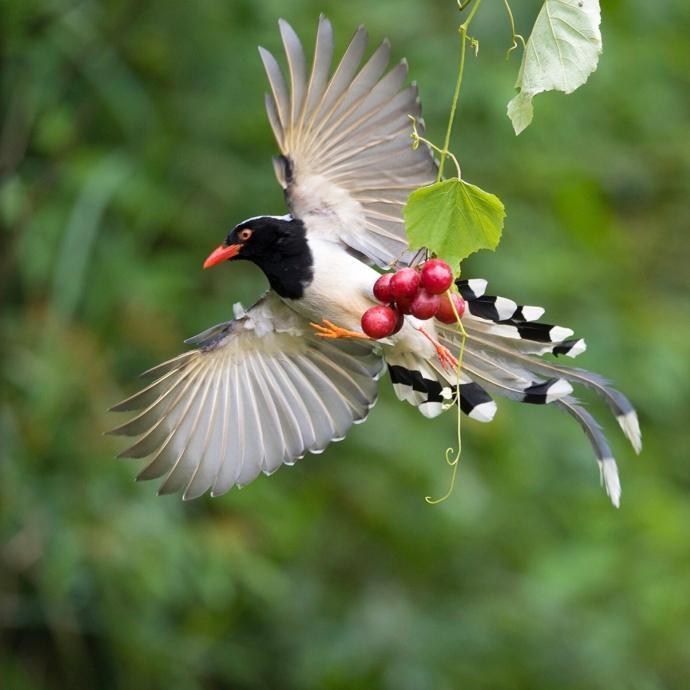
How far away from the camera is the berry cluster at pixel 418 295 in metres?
2.04

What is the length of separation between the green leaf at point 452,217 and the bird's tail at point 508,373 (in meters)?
Result: 0.66

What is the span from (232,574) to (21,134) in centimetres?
168

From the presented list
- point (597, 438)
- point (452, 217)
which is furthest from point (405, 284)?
point (597, 438)

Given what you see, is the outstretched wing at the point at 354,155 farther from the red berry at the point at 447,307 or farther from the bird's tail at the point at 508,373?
the red berry at the point at 447,307

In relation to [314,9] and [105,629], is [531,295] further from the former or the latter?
[105,629]

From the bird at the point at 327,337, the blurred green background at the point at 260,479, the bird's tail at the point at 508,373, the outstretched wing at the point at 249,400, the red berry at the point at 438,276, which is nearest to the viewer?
the red berry at the point at 438,276

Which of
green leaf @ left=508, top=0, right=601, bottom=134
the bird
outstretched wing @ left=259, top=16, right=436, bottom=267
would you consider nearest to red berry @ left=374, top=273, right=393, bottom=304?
the bird

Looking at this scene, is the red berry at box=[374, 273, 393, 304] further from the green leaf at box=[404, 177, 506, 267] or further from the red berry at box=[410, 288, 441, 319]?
the green leaf at box=[404, 177, 506, 267]

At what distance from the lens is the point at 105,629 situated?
4203 mm

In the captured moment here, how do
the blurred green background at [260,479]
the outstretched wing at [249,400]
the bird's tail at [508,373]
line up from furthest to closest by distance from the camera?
the blurred green background at [260,479], the outstretched wing at [249,400], the bird's tail at [508,373]

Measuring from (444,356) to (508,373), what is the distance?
17 centimetres

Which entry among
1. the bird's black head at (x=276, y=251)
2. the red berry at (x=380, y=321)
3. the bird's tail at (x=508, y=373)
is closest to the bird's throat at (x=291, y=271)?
the bird's black head at (x=276, y=251)

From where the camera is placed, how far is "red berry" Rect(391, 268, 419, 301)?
82.4 inches

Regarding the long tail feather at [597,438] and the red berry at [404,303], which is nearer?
the red berry at [404,303]
